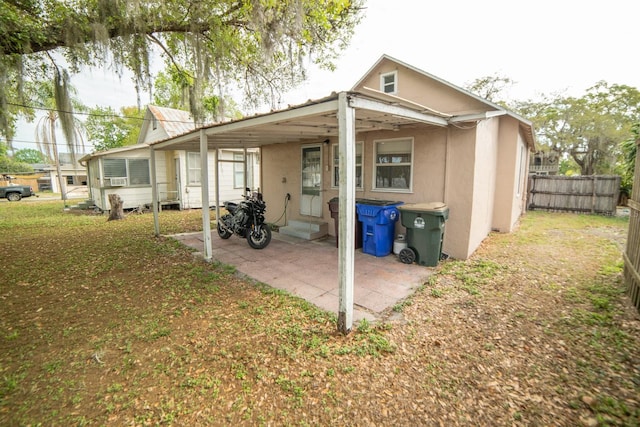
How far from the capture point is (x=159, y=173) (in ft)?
42.5

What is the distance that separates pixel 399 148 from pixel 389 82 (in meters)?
2.72

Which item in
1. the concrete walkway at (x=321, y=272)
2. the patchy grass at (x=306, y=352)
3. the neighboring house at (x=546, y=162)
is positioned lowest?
the patchy grass at (x=306, y=352)

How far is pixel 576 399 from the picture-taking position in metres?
2.17

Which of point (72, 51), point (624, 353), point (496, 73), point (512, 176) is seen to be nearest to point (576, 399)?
point (624, 353)

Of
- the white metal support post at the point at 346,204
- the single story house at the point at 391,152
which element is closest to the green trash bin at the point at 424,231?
the single story house at the point at 391,152

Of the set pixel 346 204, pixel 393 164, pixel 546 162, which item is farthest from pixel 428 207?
pixel 546 162

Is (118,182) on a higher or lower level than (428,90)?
lower

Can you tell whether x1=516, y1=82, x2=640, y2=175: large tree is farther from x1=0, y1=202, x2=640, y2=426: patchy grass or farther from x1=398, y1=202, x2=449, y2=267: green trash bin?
→ x1=398, y1=202, x2=449, y2=267: green trash bin

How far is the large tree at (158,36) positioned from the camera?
4855mm

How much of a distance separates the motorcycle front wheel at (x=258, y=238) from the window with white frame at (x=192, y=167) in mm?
8302

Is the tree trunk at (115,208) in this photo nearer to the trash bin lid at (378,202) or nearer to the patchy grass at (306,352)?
the patchy grass at (306,352)

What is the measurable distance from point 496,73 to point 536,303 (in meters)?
23.9

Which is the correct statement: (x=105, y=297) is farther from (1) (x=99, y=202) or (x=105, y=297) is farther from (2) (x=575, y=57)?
(2) (x=575, y=57)

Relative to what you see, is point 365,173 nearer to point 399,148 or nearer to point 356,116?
point 399,148
